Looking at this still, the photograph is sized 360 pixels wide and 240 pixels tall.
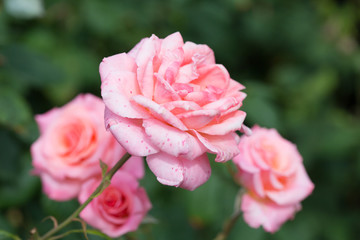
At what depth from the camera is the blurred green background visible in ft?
3.47

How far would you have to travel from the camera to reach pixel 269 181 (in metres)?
0.78

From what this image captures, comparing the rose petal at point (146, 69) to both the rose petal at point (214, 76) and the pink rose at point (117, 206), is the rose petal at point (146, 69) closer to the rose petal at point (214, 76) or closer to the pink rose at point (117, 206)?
the rose petal at point (214, 76)

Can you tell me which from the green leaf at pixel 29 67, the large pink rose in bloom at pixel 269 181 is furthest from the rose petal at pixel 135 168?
the green leaf at pixel 29 67

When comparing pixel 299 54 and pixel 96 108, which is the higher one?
pixel 96 108

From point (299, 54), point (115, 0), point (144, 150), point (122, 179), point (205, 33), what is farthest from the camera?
point (299, 54)

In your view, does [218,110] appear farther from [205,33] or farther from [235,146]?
[205,33]

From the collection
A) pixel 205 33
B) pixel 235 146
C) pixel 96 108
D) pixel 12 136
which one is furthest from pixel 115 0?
pixel 235 146

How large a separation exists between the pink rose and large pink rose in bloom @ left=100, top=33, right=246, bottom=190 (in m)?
0.17

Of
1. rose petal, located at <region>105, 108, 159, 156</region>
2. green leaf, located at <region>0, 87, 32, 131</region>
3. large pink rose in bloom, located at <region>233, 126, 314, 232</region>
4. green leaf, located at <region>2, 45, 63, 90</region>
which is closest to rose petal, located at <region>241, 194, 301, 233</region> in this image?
large pink rose in bloom, located at <region>233, 126, 314, 232</region>

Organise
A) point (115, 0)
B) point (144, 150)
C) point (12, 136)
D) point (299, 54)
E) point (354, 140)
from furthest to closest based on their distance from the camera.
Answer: point (299, 54) < point (354, 140) < point (115, 0) < point (12, 136) < point (144, 150)

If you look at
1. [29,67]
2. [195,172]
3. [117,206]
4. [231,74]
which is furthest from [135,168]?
[231,74]

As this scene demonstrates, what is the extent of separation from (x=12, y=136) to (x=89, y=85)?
2.26ft

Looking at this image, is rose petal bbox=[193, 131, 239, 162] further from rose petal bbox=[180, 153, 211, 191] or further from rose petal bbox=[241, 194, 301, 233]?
rose petal bbox=[241, 194, 301, 233]

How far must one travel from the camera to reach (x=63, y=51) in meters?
1.65
